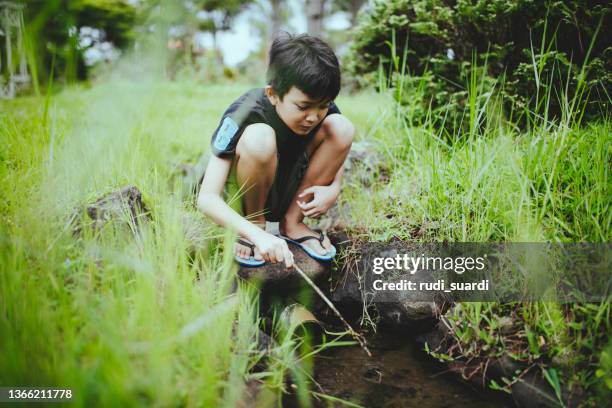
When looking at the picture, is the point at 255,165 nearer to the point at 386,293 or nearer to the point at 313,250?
the point at 313,250

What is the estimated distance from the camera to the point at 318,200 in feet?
6.84

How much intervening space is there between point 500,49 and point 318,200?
1427mm

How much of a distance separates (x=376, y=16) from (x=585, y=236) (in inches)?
80.0

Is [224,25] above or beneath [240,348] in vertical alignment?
above

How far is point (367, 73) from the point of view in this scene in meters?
3.21

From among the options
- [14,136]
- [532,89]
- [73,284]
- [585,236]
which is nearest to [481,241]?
[585,236]

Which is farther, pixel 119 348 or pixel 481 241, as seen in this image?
pixel 481 241

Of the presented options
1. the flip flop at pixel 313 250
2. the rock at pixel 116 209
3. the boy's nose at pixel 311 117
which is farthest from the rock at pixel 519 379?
the rock at pixel 116 209

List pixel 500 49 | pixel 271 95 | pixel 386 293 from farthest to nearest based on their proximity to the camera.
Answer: pixel 500 49 → pixel 386 293 → pixel 271 95

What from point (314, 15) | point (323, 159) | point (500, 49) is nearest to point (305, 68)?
point (323, 159)

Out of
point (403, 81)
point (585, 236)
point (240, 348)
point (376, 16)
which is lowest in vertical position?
point (240, 348)

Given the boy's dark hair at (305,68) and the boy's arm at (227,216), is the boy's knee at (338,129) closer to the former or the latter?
the boy's dark hair at (305,68)

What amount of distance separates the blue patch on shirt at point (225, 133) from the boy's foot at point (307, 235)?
2.11 feet

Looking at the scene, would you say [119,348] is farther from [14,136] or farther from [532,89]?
[532,89]
